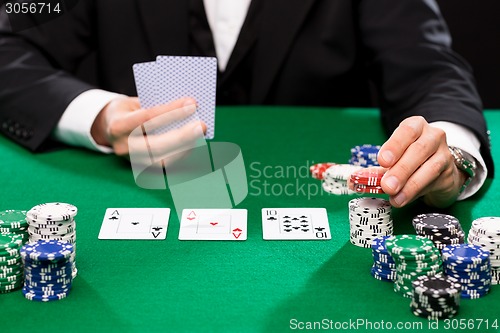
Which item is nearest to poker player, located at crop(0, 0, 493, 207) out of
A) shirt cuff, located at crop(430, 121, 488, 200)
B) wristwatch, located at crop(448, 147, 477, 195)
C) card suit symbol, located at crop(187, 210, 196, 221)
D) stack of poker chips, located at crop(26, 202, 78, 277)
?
shirt cuff, located at crop(430, 121, 488, 200)

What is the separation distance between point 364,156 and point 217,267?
913mm

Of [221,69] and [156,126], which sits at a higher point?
[156,126]

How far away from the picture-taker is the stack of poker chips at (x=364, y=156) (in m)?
2.86

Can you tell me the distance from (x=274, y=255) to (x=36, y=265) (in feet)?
2.04

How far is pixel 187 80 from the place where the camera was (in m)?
2.81

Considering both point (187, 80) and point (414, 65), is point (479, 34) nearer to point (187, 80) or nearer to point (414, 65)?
point (414, 65)

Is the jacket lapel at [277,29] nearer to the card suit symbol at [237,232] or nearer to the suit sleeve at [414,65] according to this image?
→ the suit sleeve at [414,65]

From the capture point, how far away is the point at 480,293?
1.99 m

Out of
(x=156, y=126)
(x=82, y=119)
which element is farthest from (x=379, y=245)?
(x=82, y=119)

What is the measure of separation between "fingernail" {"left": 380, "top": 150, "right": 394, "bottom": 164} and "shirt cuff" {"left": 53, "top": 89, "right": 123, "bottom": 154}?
3.75ft

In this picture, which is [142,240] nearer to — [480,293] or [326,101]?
[480,293]

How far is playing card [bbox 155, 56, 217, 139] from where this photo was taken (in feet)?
9.14

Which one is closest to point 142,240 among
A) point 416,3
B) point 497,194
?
point 497,194

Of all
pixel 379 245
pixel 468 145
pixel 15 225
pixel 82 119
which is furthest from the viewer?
pixel 82 119
